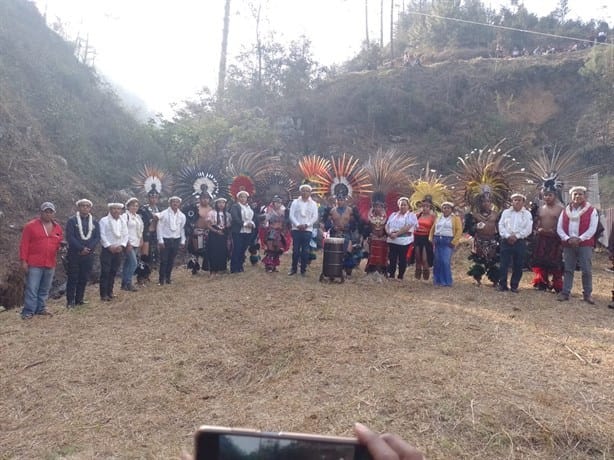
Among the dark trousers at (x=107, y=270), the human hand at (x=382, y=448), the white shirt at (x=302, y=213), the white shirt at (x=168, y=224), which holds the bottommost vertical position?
the human hand at (x=382, y=448)

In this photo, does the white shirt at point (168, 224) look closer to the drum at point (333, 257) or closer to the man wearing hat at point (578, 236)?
the drum at point (333, 257)

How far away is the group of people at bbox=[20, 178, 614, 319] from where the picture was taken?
7297 millimetres

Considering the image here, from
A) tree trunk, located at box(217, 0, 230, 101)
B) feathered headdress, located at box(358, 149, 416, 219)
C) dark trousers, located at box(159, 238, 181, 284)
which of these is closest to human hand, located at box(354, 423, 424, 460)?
dark trousers, located at box(159, 238, 181, 284)

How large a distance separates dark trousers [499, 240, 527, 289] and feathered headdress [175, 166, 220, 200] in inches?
228

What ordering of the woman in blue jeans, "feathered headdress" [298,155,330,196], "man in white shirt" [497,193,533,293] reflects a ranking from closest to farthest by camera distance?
"man in white shirt" [497,193,533,293]
the woman in blue jeans
"feathered headdress" [298,155,330,196]

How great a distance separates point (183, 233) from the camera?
9.23 metres

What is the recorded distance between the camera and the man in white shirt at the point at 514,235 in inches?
314

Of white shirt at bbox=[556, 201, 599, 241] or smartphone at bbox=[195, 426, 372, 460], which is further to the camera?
white shirt at bbox=[556, 201, 599, 241]

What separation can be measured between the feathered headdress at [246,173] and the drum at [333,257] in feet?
9.65

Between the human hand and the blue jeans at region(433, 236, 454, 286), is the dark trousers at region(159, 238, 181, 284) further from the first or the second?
the human hand

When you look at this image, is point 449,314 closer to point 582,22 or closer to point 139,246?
point 139,246

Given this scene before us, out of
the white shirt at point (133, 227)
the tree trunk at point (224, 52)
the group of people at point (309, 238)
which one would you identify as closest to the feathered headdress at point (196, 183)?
the group of people at point (309, 238)


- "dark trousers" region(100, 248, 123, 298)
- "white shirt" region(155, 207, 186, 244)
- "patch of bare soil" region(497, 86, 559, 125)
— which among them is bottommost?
"dark trousers" region(100, 248, 123, 298)

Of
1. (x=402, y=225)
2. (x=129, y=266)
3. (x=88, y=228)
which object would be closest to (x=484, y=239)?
(x=402, y=225)
